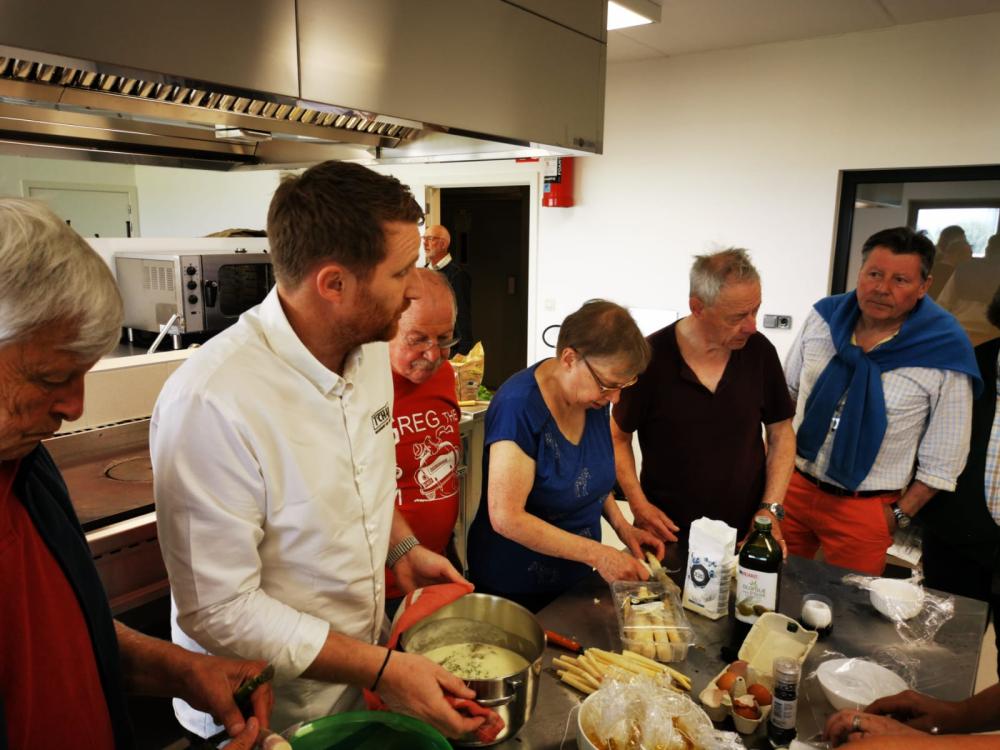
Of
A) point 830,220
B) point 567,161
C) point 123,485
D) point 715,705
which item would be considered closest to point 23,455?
point 715,705

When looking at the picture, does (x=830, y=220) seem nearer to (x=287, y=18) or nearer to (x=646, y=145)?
(x=646, y=145)

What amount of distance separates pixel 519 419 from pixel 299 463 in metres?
0.62

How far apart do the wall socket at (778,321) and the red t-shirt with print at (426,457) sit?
2.99m

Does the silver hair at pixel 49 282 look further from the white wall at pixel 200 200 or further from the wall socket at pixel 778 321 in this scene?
the white wall at pixel 200 200

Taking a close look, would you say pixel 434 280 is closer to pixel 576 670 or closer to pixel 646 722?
pixel 576 670

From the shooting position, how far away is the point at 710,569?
4.91 feet

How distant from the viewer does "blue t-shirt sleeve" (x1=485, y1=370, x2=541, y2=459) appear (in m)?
1.60

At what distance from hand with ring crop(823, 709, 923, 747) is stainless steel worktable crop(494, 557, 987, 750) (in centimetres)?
6

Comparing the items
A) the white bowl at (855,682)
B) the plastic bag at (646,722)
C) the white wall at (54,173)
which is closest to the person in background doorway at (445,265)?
the white bowl at (855,682)

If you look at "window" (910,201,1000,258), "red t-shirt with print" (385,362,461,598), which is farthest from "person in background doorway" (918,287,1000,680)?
"red t-shirt with print" (385,362,461,598)

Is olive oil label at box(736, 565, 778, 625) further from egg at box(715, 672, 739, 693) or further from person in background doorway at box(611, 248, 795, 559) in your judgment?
person in background doorway at box(611, 248, 795, 559)

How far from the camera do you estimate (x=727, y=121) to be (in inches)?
168

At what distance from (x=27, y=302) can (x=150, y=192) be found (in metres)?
8.51

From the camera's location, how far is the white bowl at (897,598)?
5.04ft
